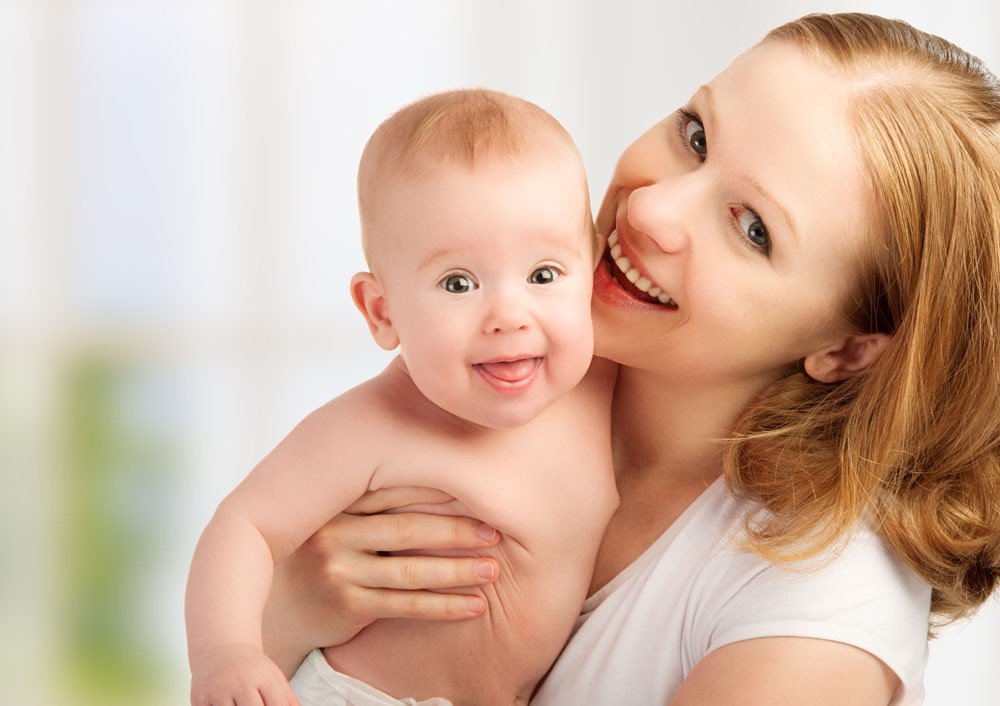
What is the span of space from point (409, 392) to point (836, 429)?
54 centimetres

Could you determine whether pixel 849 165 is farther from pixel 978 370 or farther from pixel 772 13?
pixel 772 13

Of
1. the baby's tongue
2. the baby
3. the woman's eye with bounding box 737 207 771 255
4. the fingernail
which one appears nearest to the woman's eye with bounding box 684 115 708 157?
the woman's eye with bounding box 737 207 771 255

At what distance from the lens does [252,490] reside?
4.47 ft

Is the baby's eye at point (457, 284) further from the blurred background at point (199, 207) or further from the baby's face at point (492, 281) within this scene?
the blurred background at point (199, 207)

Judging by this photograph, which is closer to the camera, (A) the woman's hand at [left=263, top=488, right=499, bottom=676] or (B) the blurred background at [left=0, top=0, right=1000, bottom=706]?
(A) the woman's hand at [left=263, top=488, right=499, bottom=676]

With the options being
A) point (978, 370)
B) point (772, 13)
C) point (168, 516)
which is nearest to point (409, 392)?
point (978, 370)

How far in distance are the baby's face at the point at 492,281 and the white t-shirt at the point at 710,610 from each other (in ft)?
0.99

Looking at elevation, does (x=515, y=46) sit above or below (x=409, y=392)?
above

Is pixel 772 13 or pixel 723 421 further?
pixel 772 13

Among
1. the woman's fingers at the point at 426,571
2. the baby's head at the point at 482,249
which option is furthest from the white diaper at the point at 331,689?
the baby's head at the point at 482,249

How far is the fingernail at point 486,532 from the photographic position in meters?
1.44

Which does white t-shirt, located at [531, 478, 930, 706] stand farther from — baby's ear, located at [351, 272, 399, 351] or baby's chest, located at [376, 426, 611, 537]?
baby's ear, located at [351, 272, 399, 351]

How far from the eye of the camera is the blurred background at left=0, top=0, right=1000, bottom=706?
11.9 feet

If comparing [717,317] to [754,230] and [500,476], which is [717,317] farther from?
[500,476]
